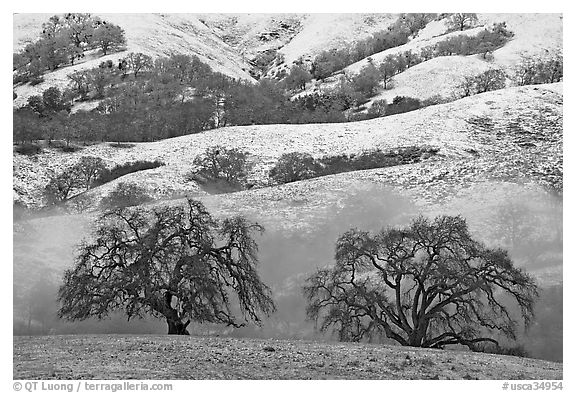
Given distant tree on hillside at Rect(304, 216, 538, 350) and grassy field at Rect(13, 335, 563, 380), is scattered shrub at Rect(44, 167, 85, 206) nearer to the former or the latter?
grassy field at Rect(13, 335, 563, 380)

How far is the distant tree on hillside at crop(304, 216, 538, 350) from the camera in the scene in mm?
14696

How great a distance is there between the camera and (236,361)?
38.2 feet

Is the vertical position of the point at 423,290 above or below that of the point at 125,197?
below

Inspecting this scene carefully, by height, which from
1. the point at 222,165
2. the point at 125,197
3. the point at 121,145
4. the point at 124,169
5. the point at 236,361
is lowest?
the point at 236,361

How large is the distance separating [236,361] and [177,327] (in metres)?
2.71

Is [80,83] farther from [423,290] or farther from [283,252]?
[423,290]

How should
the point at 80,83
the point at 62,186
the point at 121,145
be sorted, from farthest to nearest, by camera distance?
the point at 80,83 < the point at 121,145 < the point at 62,186

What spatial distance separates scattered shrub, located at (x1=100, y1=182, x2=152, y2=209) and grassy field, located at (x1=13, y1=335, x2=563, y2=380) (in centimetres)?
451

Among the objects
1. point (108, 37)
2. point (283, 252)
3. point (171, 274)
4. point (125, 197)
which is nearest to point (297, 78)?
point (108, 37)

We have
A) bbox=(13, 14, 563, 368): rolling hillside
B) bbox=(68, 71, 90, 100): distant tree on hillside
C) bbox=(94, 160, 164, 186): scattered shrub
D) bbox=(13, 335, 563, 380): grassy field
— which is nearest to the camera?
bbox=(13, 335, 563, 380): grassy field

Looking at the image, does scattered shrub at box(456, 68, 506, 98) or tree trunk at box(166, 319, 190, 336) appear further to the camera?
scattered shrub at box(456, 68, 506, 98)

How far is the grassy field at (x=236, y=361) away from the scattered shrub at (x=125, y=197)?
4.51 metres

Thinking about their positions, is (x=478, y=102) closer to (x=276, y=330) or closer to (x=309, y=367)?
(x=276, y=330)

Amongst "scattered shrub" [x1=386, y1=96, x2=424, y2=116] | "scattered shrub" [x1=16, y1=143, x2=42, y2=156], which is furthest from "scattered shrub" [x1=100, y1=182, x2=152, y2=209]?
"scattered shrub" [x1=386, y1=96, x2=424, y2=116]
